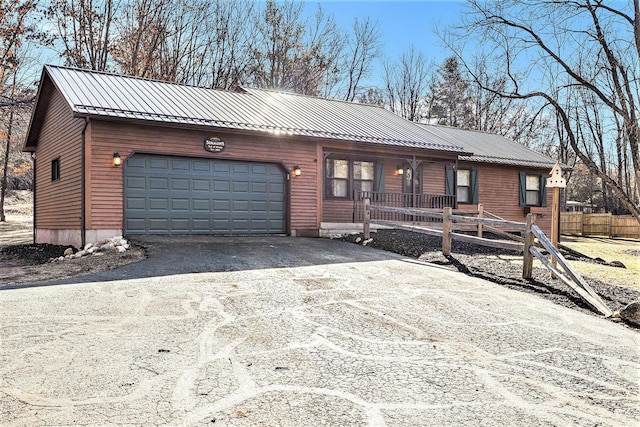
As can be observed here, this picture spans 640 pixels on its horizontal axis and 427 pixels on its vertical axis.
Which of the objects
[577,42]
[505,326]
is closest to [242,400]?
[505,326]

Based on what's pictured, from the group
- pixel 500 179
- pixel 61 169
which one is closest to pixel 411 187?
pixel 500 179

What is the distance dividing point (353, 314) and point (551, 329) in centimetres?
220

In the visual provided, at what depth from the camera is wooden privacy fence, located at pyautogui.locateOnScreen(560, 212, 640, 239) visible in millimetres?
25547

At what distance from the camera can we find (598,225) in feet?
87.2

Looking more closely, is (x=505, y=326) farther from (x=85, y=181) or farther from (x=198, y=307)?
(x=85, y=181)

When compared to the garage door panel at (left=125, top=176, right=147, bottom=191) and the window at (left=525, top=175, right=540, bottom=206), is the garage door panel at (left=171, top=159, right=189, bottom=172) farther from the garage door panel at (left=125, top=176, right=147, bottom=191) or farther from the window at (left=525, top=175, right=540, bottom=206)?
the window at (left=525, top=175, right=540, bottom=206)

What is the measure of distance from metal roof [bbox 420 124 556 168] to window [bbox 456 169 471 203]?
2.15 feet

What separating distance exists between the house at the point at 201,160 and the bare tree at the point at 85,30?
25.5ft

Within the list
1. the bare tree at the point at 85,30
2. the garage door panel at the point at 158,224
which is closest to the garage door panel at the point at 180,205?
the garage door panel at the point at 158,224

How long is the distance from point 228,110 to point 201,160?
1.97 metres

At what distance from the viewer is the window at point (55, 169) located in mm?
13452

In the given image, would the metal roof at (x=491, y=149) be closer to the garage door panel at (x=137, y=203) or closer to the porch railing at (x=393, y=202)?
the porch railing at (x=393, y=202)

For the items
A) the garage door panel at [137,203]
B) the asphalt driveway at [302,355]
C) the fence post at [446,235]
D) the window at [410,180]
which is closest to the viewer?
the asphalt driveway at [302,355]

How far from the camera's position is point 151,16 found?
23.6 meters
